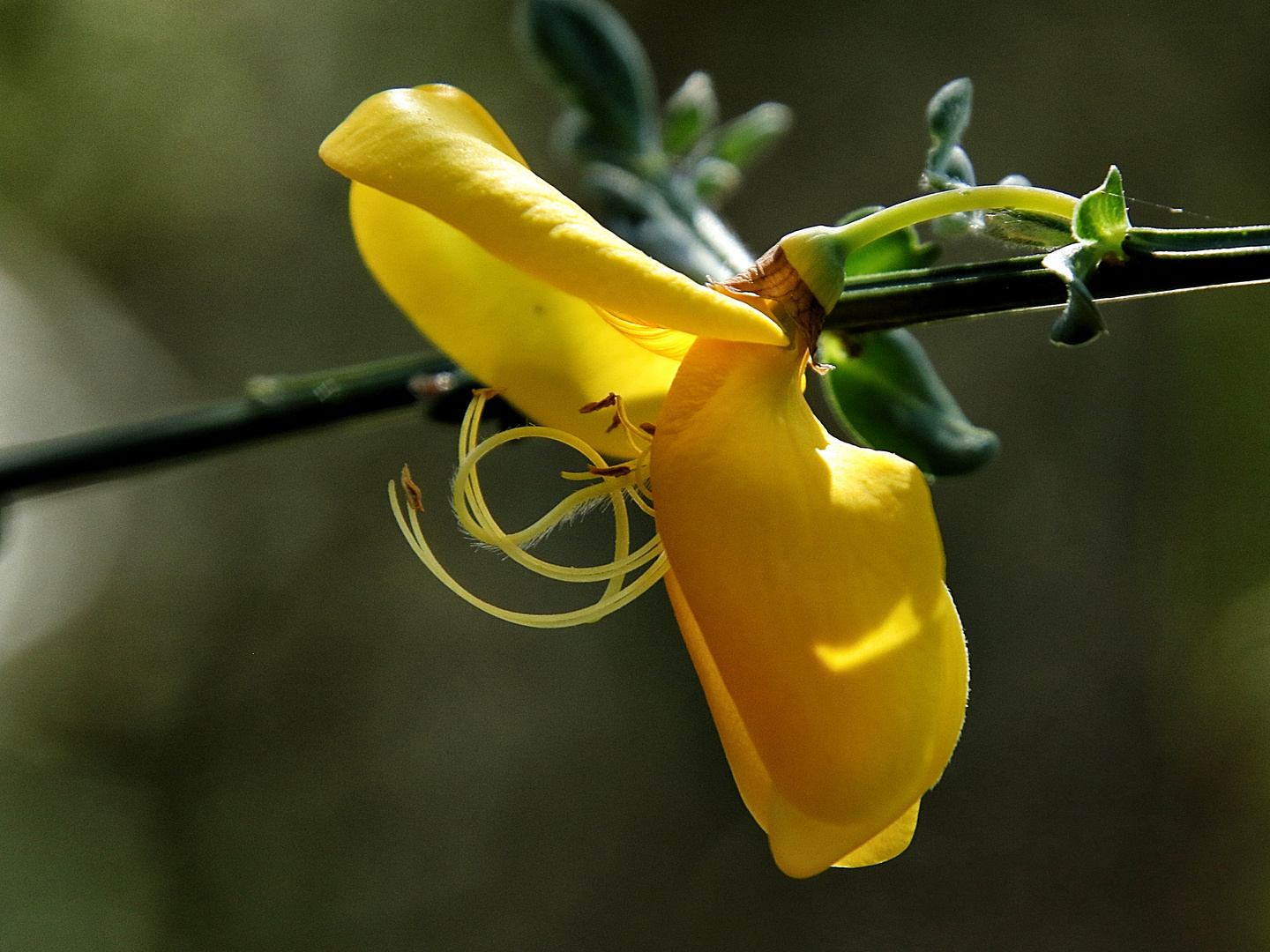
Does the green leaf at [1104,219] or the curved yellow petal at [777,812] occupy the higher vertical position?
the green leaf at [1104,219]

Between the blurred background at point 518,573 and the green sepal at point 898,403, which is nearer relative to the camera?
the green sepal at point 898,403

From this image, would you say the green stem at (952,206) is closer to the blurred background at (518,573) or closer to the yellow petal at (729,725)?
the yellow petal at (729,725)

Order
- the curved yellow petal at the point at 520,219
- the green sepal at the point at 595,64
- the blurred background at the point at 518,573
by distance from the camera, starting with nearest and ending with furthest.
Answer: the curved yellow petal at the point at 520,219 → the green sepal at the point at 595,64 → the blurred background at the point at 518,573

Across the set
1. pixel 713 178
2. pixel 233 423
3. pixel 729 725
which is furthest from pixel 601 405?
pixel 713 178

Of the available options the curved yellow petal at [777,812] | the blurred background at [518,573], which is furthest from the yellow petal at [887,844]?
the blurred background at [518,573]

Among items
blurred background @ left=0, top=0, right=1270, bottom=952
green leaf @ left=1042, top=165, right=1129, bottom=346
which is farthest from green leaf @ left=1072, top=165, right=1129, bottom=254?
blurred background @ left=0, top=0, right=1270, bottom=952

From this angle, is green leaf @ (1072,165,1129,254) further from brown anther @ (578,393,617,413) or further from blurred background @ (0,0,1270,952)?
blurred background @ (0,0,1270,952)

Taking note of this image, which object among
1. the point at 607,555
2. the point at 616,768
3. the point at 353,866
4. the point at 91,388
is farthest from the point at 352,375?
the point at 91,388

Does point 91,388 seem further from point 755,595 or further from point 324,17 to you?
point 755,595
